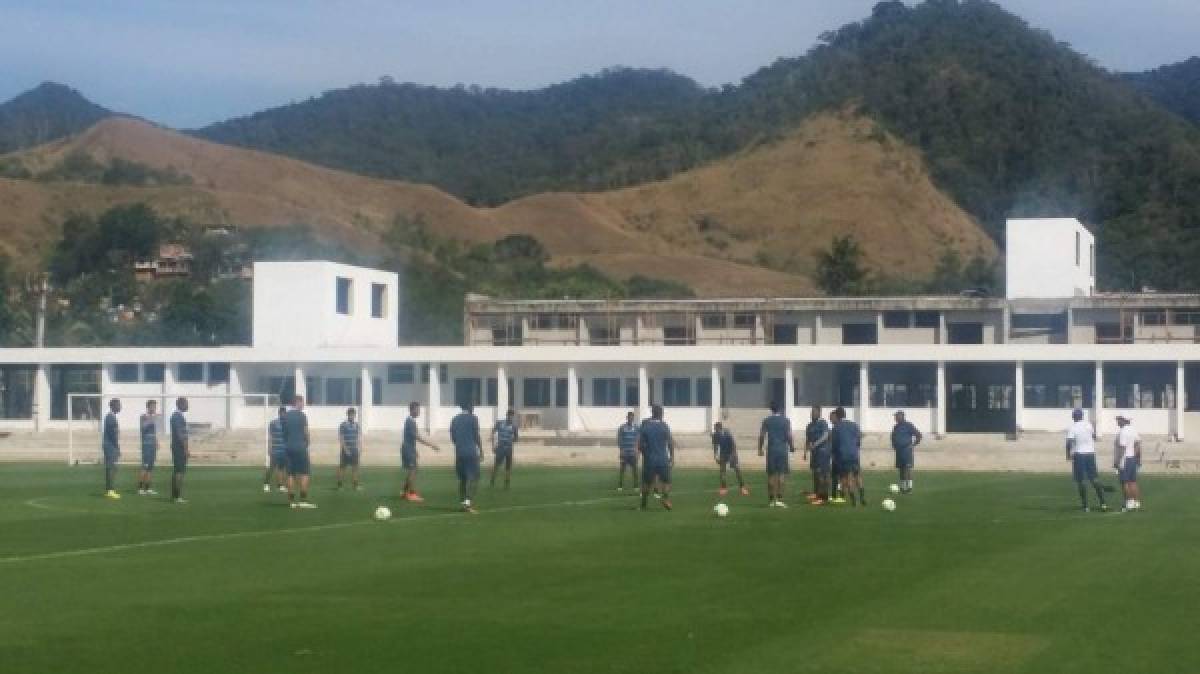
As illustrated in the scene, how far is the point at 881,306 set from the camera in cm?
7644

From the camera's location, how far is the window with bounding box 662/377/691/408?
72938 mm

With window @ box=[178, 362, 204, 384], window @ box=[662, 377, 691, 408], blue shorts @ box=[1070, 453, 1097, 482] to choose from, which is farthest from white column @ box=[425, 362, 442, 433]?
blue shorts @ box=[1070, 453, 1097, 482]

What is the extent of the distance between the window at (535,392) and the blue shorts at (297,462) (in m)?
43.5

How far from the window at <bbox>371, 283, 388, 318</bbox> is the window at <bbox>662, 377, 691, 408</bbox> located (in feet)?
42.2

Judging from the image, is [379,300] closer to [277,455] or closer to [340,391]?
[340,391]

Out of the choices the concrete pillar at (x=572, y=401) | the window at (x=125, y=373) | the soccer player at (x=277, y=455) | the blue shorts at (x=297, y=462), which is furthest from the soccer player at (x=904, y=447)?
the window at (x=125, y=373)

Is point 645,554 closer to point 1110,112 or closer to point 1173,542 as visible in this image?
point 1173,542

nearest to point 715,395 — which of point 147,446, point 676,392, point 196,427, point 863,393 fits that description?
point 676,392

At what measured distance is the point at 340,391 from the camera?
73250mm

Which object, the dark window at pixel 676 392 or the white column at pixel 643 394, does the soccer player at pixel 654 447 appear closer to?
the white column at pixel 643 394

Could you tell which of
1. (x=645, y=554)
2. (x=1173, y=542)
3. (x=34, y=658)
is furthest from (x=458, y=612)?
(x=1173, y=542)

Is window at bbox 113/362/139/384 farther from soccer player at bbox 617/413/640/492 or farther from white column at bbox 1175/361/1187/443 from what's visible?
soccer player at bbox 617/413/640/492

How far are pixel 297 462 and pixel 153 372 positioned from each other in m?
46.5

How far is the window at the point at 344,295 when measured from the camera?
73.8m
